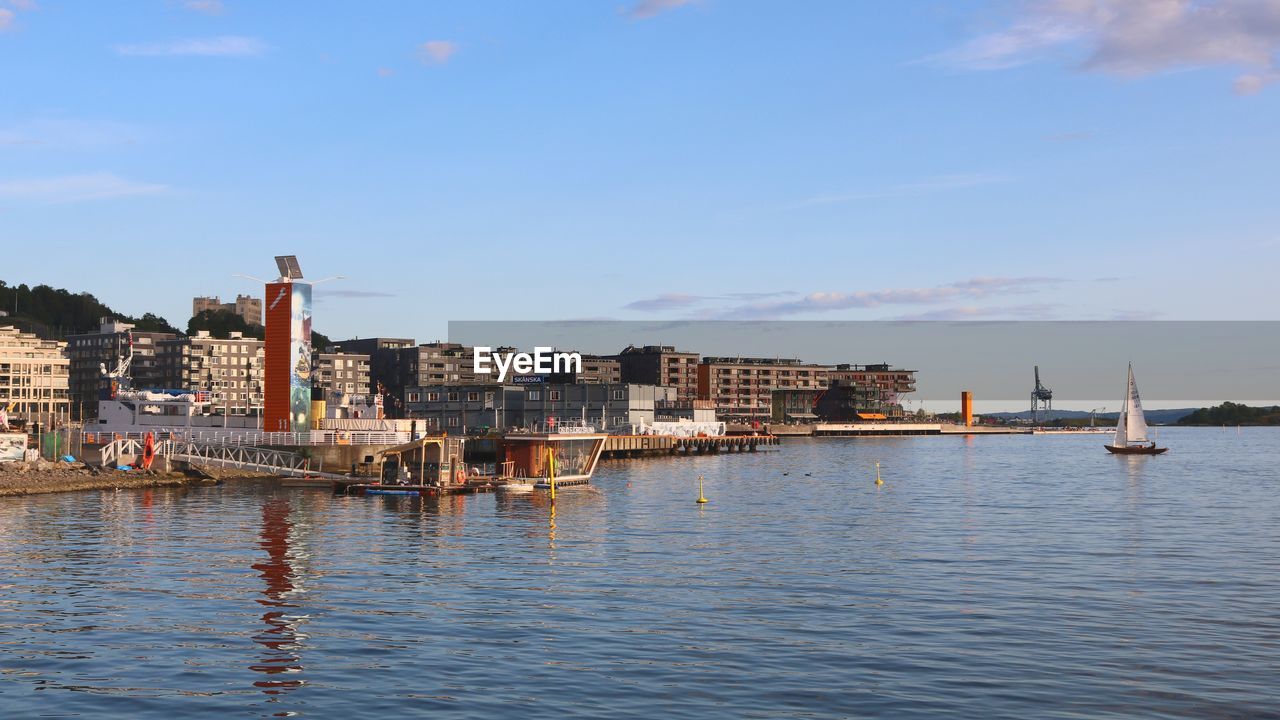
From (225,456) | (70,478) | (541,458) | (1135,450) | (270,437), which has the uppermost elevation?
(270,437)

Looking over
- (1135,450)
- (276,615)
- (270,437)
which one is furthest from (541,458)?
(1135,450)

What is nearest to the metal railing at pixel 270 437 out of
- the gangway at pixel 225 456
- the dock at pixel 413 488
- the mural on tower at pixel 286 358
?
the gangway at pixel 225 456

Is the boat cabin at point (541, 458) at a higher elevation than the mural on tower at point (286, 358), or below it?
below

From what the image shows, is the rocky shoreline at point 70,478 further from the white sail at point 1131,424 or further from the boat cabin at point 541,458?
the white sail at point 1131,424

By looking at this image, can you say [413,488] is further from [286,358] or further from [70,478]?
[286,358]

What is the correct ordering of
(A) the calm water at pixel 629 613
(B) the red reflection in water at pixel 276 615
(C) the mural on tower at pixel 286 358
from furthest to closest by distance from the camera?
(C) the mural on tower at pixel 286 358 → (B) the red reflection in water at pixel 276 615 → (A) the calm water at pixel 629 613

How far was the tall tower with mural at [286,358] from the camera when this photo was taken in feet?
379

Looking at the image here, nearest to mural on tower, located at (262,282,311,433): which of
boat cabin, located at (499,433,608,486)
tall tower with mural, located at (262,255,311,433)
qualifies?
tall tower with mural, located at (262,255,311,433)

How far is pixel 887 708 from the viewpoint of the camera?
28688 millimetres

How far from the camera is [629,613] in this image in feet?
135

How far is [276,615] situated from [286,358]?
78.8 meters

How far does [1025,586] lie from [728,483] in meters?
70.5

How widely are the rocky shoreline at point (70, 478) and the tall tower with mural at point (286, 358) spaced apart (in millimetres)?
12937

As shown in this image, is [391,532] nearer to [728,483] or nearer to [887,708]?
[887,708]
